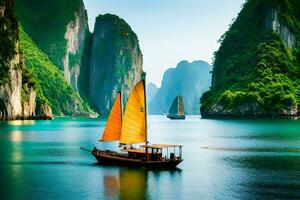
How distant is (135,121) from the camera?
51281 millimetres

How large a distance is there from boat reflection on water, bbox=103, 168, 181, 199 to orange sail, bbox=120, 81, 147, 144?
159 inches

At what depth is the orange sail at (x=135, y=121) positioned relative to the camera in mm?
51125

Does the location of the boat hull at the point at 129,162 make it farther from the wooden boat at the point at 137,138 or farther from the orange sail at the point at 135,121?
the orange sail at the point at 135,121

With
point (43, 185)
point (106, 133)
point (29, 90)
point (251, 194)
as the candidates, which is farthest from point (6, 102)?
point (251, 194)

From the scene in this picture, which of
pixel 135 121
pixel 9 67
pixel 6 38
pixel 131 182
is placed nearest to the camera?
pixel 131 182

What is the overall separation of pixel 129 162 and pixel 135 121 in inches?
190

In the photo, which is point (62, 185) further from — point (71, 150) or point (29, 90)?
point (29, 90)

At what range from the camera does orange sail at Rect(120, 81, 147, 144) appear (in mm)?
51125

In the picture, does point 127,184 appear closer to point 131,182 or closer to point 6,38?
point 131,182

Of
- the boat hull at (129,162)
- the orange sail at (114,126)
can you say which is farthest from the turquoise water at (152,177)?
the orange sail at (114,126)

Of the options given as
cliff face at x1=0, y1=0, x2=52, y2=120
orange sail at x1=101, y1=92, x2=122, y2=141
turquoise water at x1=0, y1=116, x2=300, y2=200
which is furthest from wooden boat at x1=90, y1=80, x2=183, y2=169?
cliff face at x1=0, y1=0, x2=52, y2=120

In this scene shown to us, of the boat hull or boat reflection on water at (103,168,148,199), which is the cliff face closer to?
the boat hull

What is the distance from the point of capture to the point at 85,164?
53406 millimetres

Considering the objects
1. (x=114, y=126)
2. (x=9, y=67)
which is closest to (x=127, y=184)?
(x=114, y=126)
